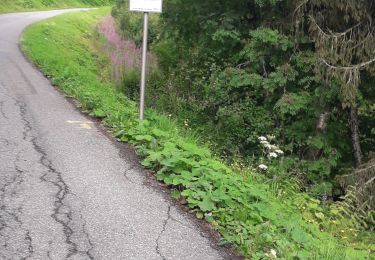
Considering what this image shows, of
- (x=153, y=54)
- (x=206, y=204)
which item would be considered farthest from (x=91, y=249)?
(x=153, y=54)

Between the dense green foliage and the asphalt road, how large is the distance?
346 cm

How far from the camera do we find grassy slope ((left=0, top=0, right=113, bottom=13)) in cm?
3572

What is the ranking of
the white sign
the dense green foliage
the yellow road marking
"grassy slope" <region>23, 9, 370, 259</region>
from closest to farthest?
1. "grassy slope" <region>23, 9, 370, 259</region>
2. the white sign
3. the yellow road marking
4. the dense green foliage

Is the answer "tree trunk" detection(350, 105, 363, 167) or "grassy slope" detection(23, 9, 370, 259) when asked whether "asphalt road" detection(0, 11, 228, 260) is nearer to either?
"grassy slope" detection(23, 9, 370, 259)

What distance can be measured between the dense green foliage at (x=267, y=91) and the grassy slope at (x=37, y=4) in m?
25.7

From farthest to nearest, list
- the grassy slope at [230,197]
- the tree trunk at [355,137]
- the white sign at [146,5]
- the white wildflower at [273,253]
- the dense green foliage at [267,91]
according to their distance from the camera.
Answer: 1. the tree trunk at [355,137]
2. the dense green foliage at [267,91]
3. the white sign at [146,5]
4. the grassy slope at [230,197]
5. the white wildflower at [273,253]

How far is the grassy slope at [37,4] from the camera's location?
3572cm

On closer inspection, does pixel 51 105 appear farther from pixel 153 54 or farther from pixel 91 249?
pixel 153 54

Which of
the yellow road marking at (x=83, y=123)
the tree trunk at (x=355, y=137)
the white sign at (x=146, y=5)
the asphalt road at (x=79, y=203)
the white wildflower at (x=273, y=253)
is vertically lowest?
the tree trunk at (x=355, y=137)

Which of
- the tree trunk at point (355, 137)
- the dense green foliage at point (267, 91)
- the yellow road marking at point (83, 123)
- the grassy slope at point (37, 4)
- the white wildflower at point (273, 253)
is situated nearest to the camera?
the white wildflower at point (273, 253)

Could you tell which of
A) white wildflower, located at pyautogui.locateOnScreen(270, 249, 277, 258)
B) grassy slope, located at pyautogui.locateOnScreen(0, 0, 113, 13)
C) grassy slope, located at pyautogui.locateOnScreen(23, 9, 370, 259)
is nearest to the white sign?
grassy slope, located at pyautogui.locateOnScreen(23, 9, 370, 259)

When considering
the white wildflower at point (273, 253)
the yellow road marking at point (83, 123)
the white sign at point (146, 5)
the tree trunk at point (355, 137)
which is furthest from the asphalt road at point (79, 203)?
Result: the tree trunk at point (355, 137)

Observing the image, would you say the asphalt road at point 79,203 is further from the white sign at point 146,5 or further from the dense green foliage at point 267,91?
the dense green foliage at point 267,91

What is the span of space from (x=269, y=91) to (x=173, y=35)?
14.8 ft
